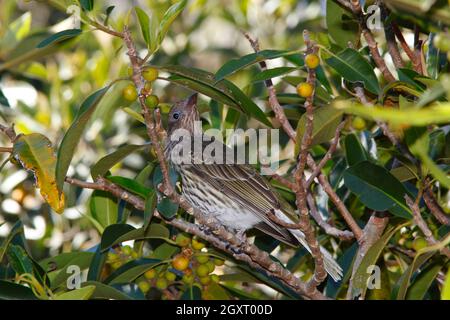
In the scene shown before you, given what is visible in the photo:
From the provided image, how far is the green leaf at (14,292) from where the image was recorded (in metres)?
2.89

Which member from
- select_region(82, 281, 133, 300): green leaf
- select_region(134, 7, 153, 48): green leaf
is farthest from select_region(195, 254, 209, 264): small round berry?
select_region(134, 7, 153, 48): green leaf

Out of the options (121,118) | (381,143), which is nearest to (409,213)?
(381,143)

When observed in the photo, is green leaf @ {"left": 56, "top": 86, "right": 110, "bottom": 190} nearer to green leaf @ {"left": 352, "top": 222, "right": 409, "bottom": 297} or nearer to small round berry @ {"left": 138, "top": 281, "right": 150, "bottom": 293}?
small round berry @ {"left": 138, "top": 281, "right": 150, "bottom": 293}

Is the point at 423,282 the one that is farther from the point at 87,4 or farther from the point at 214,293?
the point at 87,4

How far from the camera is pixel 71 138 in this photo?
2.86 metres

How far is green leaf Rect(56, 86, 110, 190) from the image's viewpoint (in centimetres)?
281

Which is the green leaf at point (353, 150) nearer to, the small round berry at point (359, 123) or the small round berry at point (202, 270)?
the small round berry at point (359, 123)

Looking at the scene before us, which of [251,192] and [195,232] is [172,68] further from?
[251,192]

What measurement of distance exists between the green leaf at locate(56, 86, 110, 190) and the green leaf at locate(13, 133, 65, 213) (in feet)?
0.52

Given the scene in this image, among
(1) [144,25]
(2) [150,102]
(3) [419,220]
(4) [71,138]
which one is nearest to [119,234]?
(4) [71,138]

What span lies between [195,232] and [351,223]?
68 cm

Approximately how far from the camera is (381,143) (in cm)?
364

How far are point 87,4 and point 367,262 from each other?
1.51 m
